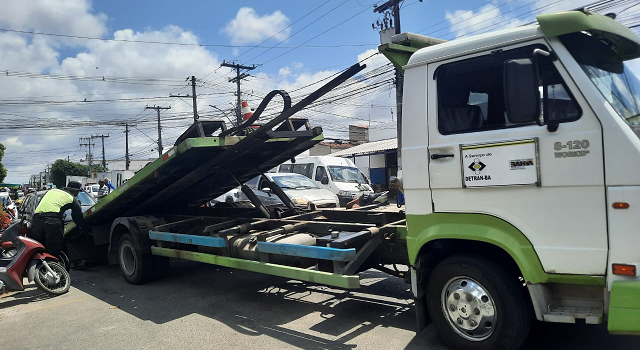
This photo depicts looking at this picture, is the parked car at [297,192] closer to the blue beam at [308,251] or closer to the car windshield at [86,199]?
the car windshield at [86,199]

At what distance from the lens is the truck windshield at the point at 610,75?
3.16m

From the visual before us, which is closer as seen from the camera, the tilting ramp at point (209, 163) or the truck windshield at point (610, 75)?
the truck windshield at point (610, 75)

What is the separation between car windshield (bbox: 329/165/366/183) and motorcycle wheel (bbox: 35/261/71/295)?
9.39 metres

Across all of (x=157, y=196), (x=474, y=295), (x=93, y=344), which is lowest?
(x=93, y=344)

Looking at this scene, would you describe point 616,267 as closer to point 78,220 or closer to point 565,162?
point 565,162

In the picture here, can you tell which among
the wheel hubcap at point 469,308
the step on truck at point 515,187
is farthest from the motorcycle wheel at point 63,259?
the wheel hubcap at point 469,308

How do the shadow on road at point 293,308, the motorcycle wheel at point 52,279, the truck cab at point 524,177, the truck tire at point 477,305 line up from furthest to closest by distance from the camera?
the motorcycle wheel at point 52,279
the shadow on road at point 293,308
the truck tire at point 477,305
the truck cab at point 524,177

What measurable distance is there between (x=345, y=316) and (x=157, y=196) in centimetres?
393

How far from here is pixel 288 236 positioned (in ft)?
17.8

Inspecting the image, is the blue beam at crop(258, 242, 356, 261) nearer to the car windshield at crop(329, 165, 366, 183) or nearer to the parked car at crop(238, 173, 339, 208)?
the parked car at crop(238, 173, 339, 208)

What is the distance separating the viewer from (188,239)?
20.3ft

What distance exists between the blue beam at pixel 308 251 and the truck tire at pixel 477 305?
2.61 feet

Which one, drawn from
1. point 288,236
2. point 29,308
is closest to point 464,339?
point 288,236

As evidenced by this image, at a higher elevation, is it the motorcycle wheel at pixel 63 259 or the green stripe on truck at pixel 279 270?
Result: the green stripe on truck at pixel 279 270
